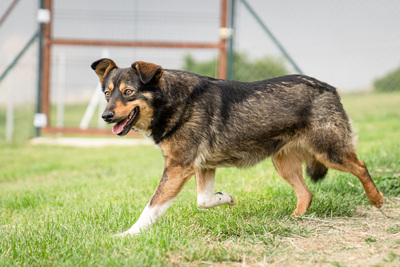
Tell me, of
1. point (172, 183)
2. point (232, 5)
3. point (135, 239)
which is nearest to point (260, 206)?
point (172, 183)

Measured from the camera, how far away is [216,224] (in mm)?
3809

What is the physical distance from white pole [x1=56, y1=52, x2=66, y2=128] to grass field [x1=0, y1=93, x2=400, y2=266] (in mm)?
6365

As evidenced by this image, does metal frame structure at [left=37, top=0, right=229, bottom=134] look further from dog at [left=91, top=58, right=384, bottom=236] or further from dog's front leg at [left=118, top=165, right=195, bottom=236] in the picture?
dog's front leg at [left=118, top=165, right=195, bottom=236]

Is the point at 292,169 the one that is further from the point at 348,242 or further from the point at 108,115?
the point at 108,115

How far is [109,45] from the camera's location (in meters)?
12.3

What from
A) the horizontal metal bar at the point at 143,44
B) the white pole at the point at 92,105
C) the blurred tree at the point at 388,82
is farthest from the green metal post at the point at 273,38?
the white pole at the point at 92,105

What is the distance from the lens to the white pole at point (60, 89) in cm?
1292

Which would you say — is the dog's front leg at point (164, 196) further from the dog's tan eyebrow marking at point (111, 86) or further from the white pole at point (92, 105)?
the white pole at point (92, 105)

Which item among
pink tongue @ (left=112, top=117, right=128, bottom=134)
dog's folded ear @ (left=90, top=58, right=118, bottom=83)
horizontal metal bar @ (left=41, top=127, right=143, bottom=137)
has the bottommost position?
horizontal metal bar @ (left=41, top=127, right=143, bottom=137)

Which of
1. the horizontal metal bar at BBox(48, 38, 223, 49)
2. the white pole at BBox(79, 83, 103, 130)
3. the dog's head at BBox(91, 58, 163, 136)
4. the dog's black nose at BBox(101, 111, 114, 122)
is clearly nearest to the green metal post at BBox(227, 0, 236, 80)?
the horizontal metal bar at BBox(48, 38, 223, 49)

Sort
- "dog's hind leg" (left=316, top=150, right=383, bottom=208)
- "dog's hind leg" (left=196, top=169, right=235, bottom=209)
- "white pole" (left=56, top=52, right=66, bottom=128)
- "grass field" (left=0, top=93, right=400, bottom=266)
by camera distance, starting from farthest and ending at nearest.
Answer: "white pole" (left=56, top=52, right=66, bottom=128), "dog's hind leg" (left=316, top=150, right=383, bottom=208), "dog's hind leg" (left=196, top=169, right=235, bottom=209), "grass field" (left=0, top=93, right=400, bottom=266)

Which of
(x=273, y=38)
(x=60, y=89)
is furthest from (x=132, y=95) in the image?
(x=60, y=89)

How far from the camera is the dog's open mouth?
395cm

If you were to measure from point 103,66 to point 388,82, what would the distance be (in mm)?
10332
